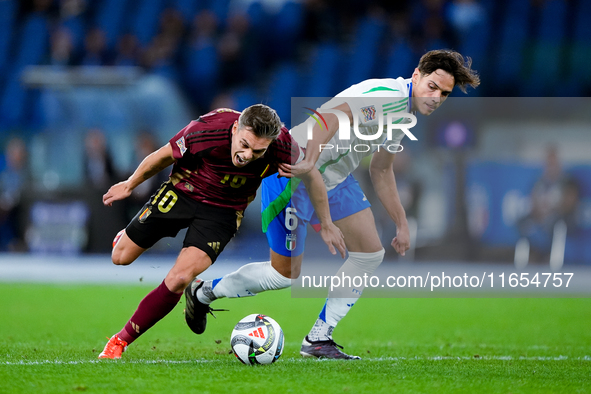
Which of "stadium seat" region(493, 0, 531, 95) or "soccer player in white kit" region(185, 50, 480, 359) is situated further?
"stadium seat" region(493, 0, 531, 95)

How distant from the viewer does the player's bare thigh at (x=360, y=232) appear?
505 cm

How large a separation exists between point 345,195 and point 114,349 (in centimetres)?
191

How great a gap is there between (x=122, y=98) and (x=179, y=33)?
3.29 metres

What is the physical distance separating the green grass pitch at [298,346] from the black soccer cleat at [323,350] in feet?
0.38

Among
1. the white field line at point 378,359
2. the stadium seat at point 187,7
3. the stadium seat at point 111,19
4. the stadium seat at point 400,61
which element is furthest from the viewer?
the stadium seat at point 187,7

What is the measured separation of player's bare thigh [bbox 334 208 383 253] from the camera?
5051mm

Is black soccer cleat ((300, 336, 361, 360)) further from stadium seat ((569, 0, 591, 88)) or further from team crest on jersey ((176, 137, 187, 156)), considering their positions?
stadium seat ((569, 0, 591, 88))

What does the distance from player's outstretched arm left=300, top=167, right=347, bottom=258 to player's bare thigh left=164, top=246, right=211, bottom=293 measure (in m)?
0.79

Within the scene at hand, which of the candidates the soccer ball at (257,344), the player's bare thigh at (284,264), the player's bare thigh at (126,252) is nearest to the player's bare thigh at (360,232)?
the player's bare thigh at (284,264)

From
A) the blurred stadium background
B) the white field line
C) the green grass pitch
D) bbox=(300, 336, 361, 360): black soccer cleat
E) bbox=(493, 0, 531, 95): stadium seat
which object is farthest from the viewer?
bbox=(493, 0, 531, 95): stadium seat

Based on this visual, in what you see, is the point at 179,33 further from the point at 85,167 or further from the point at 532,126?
the point at 532,126

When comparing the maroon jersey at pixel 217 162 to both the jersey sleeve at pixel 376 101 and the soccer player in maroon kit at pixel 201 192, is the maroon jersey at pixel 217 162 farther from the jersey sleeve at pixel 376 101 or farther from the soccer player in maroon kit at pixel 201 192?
the jersey sleeve at pixel 376 101

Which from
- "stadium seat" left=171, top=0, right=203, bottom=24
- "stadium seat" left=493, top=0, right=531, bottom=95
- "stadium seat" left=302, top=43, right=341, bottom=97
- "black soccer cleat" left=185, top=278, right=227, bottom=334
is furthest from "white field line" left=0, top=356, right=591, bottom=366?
"stadium seat" left=171, top=0, right=203, bottom=24

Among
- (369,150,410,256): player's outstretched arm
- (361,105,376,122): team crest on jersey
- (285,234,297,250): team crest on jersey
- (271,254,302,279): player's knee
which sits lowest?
(271,254,302,279): player's knee
